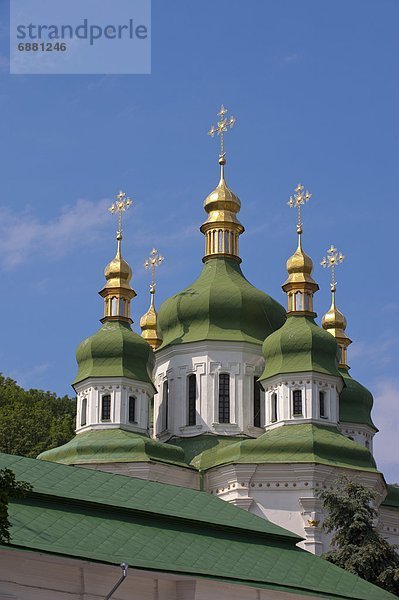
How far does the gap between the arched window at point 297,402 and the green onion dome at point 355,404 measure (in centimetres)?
663

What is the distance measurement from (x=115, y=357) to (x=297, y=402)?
19.2ft

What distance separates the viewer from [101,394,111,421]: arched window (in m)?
42.1

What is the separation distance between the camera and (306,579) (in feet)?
75.2

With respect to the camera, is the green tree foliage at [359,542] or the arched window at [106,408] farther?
the arched window at [106,408]

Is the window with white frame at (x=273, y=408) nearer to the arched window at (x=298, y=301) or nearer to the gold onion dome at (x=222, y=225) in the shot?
the arched window at (x=298, y=301)

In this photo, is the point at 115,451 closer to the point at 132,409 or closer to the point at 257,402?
the point at 132,409

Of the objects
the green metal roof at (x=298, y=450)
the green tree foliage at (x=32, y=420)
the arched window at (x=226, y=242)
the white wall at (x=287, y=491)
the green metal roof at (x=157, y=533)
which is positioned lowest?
the green metal roof at (x=157, y=533)

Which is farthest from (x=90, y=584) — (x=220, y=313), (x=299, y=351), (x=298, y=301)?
(x=220, y=313)

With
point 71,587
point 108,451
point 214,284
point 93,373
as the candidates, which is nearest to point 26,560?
point 71,587

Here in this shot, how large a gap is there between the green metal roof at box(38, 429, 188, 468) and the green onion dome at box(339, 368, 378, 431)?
9.16 metres

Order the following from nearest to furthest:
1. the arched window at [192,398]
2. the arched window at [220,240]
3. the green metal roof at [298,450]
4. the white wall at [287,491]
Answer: the white wall at [287,491], the green metal roof at [298,450], the arched window at [192,398], the arched window at [220,240]

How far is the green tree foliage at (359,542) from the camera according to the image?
94.5ft

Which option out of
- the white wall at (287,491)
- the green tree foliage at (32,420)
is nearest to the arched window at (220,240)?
the white wall at (287,491)

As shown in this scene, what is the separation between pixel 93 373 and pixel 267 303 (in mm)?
6640
